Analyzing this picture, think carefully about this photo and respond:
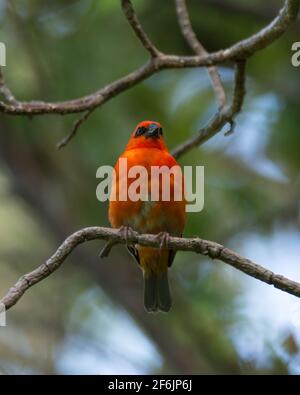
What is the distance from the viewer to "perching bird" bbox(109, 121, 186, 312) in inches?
237

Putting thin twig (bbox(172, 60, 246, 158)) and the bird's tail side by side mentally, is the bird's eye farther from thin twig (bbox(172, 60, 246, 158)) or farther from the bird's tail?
the bird's tail

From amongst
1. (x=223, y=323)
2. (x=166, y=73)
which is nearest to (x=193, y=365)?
(x=223, y=323)

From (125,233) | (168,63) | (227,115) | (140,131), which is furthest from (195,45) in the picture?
(125,233)

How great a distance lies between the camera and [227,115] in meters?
5.84

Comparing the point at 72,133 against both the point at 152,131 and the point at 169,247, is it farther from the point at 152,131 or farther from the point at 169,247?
the point at 152,131

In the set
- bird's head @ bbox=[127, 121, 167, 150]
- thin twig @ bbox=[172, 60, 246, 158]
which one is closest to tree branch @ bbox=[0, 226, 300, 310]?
thin twig @ bbox=[172, 60, 246, 158]

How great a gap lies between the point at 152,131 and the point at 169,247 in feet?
7.66

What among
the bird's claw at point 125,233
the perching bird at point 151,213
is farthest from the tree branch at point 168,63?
the bird's claw at point 125,233

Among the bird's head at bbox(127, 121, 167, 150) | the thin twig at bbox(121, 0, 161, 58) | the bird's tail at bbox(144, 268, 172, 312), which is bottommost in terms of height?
the bird's tail at bbox(144, 268, 172, 312)

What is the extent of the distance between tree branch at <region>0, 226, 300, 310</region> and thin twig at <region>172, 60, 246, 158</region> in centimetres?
154

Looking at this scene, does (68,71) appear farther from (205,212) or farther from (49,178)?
(205,212)

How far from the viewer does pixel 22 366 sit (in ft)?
25.2

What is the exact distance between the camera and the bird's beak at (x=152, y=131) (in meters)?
6.80

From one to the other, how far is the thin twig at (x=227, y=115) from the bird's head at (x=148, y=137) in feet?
1.80
